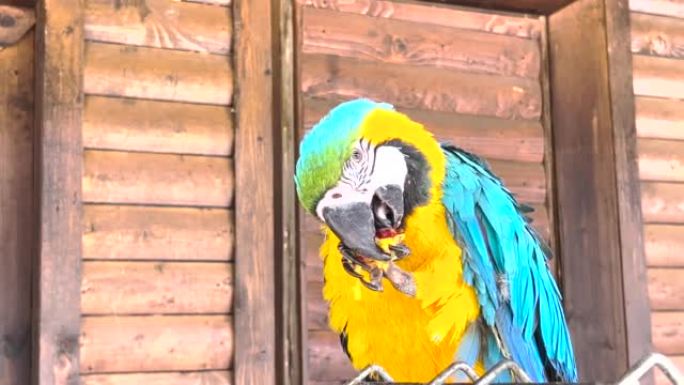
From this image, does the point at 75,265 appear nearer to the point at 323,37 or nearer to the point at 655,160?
the point at 323,37

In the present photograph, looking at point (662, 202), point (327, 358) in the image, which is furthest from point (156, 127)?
point (662, 202)

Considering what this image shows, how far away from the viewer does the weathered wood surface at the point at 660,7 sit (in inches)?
98.2

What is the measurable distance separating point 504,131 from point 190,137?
88 cm

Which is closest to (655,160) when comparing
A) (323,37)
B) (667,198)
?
(667,198)

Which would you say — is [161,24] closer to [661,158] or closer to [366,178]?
[366,178]

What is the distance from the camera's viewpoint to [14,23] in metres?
2.00

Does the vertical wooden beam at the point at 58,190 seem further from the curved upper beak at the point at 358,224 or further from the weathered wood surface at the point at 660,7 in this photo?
the weathered wood surface at the point at 660,7

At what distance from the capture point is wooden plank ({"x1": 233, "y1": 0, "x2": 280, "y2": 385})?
78.4 inches

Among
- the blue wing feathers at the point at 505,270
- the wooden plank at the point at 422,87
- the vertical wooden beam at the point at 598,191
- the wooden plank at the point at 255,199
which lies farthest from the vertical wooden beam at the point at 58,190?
the vertical wooden beam at the point at 598,191

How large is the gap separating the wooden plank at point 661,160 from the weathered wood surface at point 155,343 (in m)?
1.22

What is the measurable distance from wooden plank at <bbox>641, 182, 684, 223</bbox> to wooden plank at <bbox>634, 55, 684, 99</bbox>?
0.84 feet

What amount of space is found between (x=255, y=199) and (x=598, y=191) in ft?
3.06

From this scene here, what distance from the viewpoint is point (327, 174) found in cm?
135

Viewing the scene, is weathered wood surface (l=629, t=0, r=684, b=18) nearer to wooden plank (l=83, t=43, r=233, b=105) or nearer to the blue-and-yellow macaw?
the blue-and-yellow macaw
